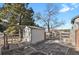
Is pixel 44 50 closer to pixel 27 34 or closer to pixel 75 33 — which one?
pixel 27 34

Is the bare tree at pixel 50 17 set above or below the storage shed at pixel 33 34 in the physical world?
above

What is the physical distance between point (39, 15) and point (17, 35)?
0.42 m

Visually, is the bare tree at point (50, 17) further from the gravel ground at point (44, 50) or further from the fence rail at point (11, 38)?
the fence rail at point (11, 38)

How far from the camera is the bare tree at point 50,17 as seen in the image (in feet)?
9.14

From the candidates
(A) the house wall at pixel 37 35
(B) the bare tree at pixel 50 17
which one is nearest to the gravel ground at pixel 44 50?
(A) the house wall at pixel 37 35

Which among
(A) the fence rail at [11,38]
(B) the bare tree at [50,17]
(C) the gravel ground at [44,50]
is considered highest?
(B) the bare tree at [50,17]

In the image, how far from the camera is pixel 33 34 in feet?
9.31

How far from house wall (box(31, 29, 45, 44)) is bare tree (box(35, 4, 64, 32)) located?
12 cm

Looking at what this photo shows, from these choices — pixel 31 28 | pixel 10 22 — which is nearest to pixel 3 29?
pixel 10 22

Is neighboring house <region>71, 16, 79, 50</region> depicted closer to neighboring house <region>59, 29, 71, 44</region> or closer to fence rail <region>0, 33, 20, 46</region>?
neighboring house <region>59, 29, 71, 44</region>

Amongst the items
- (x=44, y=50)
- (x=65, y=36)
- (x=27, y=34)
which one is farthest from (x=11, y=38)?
(x=65, y=36)

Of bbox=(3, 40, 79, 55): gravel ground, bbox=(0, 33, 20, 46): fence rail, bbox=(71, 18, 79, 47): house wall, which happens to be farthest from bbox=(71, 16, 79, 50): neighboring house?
bbox=(0, 33, 20, 46): fence rail

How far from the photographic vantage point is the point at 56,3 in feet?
9.15
